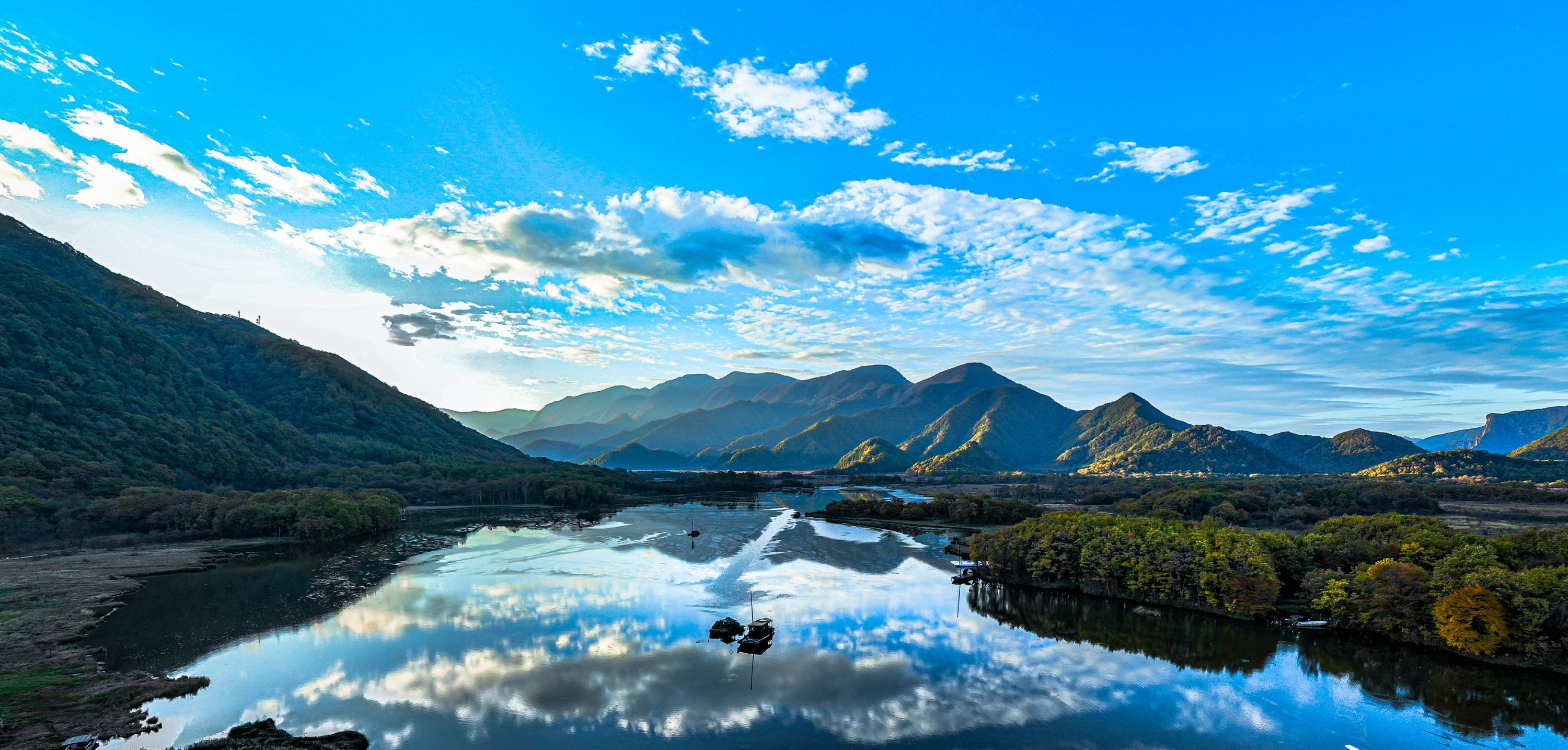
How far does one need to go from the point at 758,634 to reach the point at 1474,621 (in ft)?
142

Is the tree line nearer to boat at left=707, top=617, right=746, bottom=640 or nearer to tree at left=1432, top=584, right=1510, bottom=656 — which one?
tree at left=1432, top=584, right=1510, bottom=656

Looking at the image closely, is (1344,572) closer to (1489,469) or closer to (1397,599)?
(1397,599)

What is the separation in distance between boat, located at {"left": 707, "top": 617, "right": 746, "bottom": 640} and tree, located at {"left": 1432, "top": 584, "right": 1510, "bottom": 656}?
4385 cm

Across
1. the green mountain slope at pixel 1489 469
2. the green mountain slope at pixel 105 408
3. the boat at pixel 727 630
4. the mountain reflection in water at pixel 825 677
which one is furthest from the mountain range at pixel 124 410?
the green mountain slope at pixel 1489 469

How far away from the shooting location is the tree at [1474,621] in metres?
36.4

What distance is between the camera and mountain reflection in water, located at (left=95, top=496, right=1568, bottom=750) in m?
29.3

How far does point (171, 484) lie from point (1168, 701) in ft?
476

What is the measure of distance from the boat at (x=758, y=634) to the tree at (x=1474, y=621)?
1641 inches

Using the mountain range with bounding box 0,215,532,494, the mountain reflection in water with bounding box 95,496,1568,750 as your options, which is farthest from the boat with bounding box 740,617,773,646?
the mountain range with bounding box 0,215,532,494

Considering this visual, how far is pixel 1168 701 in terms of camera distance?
33406mm

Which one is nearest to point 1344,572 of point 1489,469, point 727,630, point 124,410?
point 727,630

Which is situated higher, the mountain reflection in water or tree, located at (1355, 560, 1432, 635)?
tree, located at (1355, 560, 1432, 635)

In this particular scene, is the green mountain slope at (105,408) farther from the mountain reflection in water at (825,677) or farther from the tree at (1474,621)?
the tree at (1474,621)

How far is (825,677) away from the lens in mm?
36531
